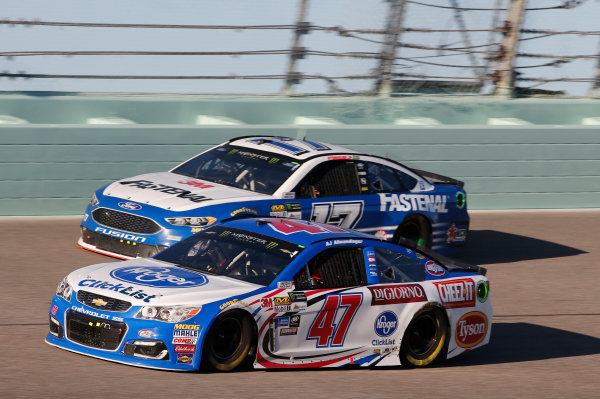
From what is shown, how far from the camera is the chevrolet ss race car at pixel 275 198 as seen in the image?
448 inches

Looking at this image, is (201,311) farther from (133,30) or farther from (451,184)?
(133,30)

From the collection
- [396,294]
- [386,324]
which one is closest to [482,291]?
[396,294]

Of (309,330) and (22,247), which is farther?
(22,247)

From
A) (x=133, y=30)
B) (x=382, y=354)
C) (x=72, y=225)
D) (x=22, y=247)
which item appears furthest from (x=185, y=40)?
(x=382, y=354)

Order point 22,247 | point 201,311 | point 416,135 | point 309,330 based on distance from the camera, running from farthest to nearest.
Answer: point 416,135
point 22,247
point 309,330
point 201,311

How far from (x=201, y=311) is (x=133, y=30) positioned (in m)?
8.68

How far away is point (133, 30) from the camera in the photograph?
50.8 feet

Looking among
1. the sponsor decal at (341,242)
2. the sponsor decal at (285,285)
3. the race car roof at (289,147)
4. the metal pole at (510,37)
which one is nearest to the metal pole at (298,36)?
the race car roof at (289,147)

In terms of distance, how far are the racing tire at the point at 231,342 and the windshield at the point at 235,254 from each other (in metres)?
0.44

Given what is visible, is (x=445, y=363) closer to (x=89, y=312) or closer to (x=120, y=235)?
(x=89, y=312)

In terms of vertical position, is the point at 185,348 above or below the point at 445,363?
above

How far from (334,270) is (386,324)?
2.05ft

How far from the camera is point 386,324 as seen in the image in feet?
28.5

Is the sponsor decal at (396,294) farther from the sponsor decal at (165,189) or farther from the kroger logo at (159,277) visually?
the sponsor decal at (165,189)
